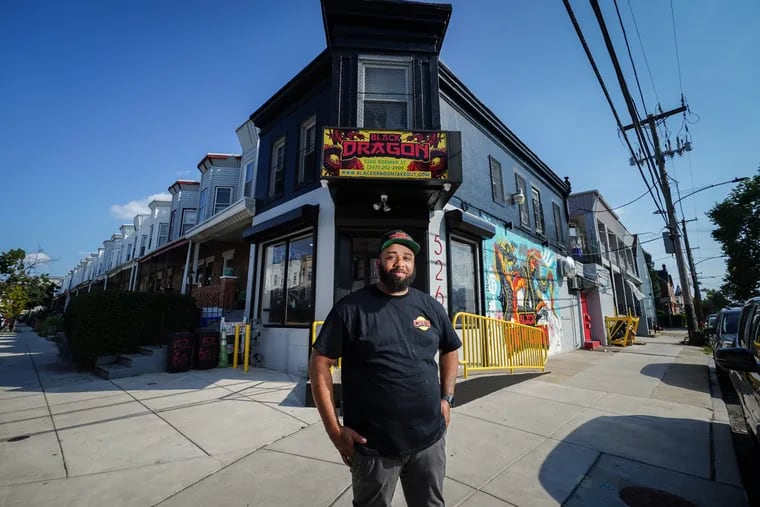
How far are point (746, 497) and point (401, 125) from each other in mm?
7687

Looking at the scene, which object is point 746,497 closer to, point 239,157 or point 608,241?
point 239,157

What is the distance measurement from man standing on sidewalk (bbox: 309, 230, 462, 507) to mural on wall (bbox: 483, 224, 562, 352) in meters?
7.20

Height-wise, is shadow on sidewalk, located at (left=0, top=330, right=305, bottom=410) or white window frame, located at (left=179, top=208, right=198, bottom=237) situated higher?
white window frame, located at (left=179, top=208, right=198, bottom=237)

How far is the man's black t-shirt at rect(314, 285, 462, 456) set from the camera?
1.66m

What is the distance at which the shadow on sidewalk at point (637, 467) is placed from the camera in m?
2.65

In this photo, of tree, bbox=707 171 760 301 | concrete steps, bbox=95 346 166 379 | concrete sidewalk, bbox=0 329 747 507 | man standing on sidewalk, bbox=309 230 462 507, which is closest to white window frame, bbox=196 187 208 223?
concrete steps, bbox=95 346 166 379

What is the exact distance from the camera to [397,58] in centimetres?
774

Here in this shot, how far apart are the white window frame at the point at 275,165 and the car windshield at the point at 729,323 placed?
12208 mm

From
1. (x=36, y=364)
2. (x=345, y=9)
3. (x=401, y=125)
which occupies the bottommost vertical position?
(x=36, y=364)

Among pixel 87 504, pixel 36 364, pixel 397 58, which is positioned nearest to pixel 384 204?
pixel 397 58

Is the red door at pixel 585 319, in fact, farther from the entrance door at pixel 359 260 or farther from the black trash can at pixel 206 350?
the black trash can at pixel 206 350

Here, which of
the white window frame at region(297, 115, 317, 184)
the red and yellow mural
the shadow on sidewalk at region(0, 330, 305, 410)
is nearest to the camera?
the shadow on sidewalk at region(0, 330, 305, 410)

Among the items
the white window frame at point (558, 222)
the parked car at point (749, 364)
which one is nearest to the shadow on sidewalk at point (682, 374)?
the parked car at point (749, 364)

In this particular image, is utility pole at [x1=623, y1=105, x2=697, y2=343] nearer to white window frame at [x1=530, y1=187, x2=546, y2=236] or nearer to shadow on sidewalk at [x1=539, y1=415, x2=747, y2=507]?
white window frame at [x1=530, y1=187, x2=546, y2=236]
